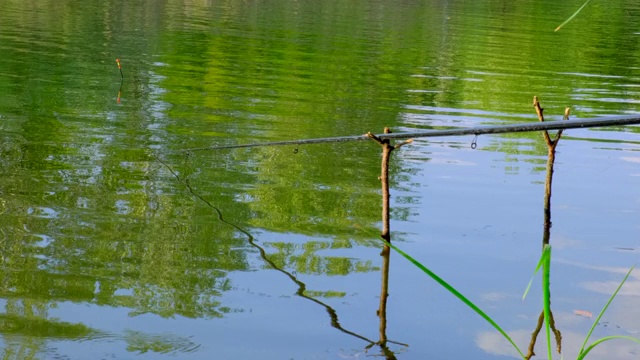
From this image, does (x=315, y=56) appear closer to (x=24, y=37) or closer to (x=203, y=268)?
(x=24, y=37)

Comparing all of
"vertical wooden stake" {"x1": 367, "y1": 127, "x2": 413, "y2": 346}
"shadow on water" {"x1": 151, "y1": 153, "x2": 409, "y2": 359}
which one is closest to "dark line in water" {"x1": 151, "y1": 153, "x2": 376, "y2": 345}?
"shadow on water" {"x1": 151, "y1": 153, "x2": 409, "y2": 359}

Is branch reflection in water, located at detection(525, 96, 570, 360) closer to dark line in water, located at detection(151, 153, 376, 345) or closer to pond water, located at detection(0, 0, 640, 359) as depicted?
pond water, located at detection(0, 0, 640, 359)

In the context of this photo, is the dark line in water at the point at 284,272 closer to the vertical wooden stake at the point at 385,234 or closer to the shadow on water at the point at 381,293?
the shadow on water at the point at 381,293

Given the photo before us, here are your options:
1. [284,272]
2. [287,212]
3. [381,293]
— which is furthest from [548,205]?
[284,272]

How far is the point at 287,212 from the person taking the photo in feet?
33.7

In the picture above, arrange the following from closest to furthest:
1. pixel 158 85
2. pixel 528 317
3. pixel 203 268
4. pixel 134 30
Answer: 1. pixel 528 317
2. pixel 203 268
3. pixel 158 85
4. pixel 134 30

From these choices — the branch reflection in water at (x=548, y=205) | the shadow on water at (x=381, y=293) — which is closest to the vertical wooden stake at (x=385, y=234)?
the shadow on water at (x=381, y=293)

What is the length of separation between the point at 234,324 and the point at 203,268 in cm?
131

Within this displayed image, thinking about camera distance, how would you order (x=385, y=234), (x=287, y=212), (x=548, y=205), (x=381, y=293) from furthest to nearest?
(x=287, y=212) → (x=548, y=205) → (x=385, y=234) → (x=381, y=293)

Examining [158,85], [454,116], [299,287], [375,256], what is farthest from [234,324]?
[158,85]

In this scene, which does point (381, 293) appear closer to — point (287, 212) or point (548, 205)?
point (287, 212)

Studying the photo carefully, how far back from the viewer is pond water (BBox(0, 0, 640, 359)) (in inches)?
273

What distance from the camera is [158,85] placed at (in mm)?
20469

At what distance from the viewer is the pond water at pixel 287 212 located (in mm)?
6922
